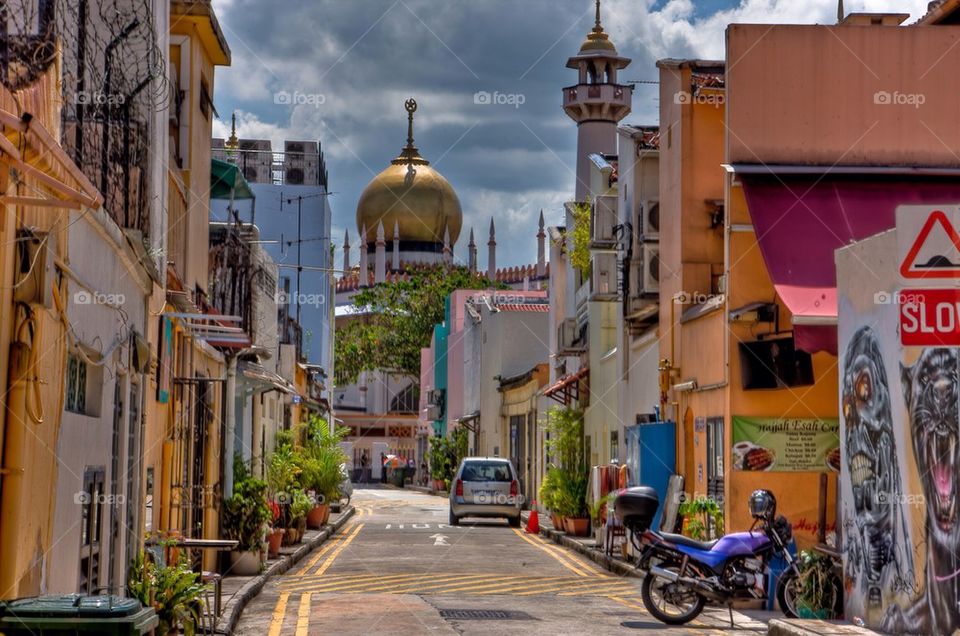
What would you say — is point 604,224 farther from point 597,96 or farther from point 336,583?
point 597,96

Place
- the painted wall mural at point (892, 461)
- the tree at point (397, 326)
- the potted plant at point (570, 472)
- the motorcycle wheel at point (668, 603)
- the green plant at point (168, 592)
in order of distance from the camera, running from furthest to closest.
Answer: the tree at point (397, 326) → the potted plant at point (570, 472) → the motorcycle wheel at point (668, 603) → the green plant at point (168, 592) → the painted wall mural at point (892, 461)

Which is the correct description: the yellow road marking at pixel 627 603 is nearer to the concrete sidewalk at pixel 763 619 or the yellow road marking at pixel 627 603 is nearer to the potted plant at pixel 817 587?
the concrete sidewalk at pixel 763 619

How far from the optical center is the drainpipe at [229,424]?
20625 millimetres

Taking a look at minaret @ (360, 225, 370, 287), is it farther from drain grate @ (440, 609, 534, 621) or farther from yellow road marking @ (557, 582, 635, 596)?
drain grate @ (440, 609, 534, 621)

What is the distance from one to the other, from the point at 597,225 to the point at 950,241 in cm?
1619

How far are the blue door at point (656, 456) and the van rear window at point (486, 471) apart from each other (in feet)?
38.6

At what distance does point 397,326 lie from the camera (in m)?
76.8

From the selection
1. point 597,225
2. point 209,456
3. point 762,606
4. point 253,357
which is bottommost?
point 762,606

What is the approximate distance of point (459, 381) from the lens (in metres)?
62.9

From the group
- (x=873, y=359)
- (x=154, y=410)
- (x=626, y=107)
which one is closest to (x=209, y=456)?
(x=154, y=410)

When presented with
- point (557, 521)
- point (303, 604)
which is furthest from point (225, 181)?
point (557, 521)

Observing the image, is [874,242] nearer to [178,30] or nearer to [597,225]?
[178,30]

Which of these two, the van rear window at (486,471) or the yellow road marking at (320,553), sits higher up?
the van rear window at (486,471)

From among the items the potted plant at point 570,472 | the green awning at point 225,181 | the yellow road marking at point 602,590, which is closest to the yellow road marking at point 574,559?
the potted plant at point 570,472
